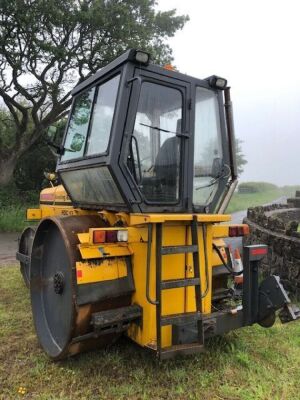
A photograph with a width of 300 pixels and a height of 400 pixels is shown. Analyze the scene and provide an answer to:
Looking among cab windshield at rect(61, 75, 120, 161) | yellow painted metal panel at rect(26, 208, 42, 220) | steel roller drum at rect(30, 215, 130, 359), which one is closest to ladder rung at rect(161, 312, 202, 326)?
steel roller drum at rect(30, 215, 130, 359)

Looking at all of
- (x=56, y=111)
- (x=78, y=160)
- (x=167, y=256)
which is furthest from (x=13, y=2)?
(x=167, y=256)

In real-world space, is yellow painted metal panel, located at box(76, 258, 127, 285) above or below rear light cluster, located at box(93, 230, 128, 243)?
below

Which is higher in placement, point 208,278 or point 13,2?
point 13,2

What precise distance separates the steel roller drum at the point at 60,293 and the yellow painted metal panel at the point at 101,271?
60 mm

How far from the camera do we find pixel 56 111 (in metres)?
16.3

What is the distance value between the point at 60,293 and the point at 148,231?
104cm

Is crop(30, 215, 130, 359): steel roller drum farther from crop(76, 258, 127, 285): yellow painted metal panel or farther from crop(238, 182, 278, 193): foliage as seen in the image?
crop(238, 182, 278, 193): foliage

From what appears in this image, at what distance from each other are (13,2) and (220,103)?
11.6 m

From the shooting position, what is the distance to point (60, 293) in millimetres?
3697

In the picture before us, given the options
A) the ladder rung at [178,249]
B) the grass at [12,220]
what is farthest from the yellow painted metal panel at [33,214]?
the grass at [12,220]

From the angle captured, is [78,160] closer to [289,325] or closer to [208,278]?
[208,278]

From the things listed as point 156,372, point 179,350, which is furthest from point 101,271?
point 156,372

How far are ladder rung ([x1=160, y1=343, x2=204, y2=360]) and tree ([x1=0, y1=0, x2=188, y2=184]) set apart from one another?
42.3 ft

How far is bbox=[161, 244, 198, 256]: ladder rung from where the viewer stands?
10.9 feet
